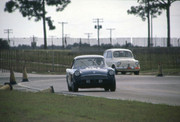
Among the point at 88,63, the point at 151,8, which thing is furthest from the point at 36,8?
the point at 88,63

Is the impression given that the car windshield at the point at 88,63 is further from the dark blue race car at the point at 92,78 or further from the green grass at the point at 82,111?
the green grass at the point at 82,111

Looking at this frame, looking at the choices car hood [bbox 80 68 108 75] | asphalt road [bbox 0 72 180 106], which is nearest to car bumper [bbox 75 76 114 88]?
car hood [bbox 80 68 108 75]

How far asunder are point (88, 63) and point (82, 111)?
9.06 metres

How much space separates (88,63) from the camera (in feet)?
63.6

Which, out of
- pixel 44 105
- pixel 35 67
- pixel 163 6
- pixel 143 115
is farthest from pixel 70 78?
pixel 163 6

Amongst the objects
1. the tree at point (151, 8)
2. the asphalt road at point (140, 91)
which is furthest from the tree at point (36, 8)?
the asphalt road at point (140, 91)

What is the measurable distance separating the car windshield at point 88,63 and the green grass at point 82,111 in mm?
6270

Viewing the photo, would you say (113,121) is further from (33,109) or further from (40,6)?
(40,6)

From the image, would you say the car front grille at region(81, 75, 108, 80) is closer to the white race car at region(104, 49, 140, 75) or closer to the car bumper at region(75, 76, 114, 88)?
the car bumper at region(75, 76, 114, 88)

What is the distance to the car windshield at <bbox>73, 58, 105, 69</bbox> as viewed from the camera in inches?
758

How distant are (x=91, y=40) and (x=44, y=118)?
54.2 m

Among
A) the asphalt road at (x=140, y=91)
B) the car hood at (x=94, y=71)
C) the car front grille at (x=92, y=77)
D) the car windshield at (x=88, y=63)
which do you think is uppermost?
the car windshield at (x=88, y=63)

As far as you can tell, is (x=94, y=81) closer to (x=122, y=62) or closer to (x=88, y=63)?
(x=88, y=63)

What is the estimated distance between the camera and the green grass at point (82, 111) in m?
9.29
